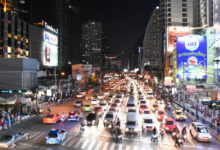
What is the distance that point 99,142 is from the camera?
17781 mm

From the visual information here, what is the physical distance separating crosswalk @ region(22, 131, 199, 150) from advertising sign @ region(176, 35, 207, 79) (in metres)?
44.4

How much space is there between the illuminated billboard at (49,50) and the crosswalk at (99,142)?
74.5 m

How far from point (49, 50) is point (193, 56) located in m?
58.8

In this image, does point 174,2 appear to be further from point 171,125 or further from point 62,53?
point 62,53

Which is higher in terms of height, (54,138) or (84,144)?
(54,138)

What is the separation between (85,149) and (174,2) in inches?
3985

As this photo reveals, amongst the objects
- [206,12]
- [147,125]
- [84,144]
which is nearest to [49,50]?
[206,12]

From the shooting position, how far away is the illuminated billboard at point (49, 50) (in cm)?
9075

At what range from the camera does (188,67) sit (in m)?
60.5

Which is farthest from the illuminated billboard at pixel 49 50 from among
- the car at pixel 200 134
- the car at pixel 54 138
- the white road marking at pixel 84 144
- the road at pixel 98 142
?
the car at pixel 200 134

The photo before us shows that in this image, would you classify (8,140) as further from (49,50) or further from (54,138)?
(49,50)

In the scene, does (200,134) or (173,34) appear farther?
(173,34)

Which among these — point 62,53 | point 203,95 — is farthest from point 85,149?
point 62,53

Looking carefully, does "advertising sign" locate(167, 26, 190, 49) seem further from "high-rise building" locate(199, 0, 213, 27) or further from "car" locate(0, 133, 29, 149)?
"car" locate(0, 133, 29, 149)
